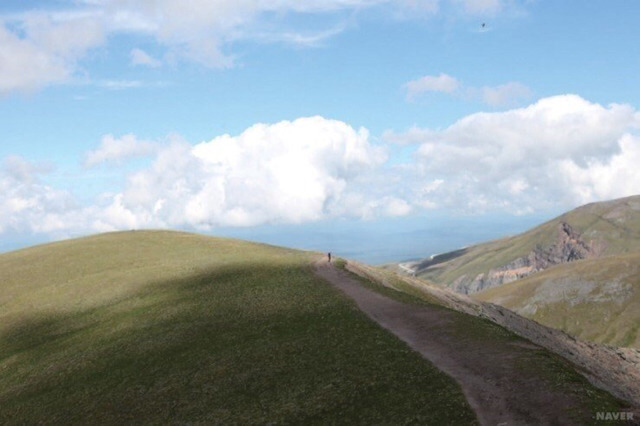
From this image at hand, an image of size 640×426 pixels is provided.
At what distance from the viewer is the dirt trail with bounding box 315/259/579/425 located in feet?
89.6

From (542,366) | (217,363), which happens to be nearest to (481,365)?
(542,366)

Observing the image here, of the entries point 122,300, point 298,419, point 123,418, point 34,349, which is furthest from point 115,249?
point 298,419

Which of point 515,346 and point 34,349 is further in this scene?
point 34,349

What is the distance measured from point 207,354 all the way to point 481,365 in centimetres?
2336

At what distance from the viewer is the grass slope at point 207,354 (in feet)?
108

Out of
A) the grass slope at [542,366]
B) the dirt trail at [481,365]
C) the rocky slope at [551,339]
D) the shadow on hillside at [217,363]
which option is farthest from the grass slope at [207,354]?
the rocky slope at [551,339]

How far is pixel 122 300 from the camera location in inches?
2751

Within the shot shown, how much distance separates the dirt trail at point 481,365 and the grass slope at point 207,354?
4.21 ft

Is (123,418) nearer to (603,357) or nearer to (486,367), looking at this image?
(486,367)

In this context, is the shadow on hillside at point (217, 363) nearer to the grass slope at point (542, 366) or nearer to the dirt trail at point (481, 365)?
the dirt trail at point (481, 365)

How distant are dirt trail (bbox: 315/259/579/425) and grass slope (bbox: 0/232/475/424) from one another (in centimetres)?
128

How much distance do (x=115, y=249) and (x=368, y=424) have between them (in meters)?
85.3

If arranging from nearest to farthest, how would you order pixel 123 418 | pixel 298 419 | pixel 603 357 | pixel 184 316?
pixel 298 419 → pixel 123 418 → pixel 184 316 → pixel 603 357

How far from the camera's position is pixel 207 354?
45000 mm
